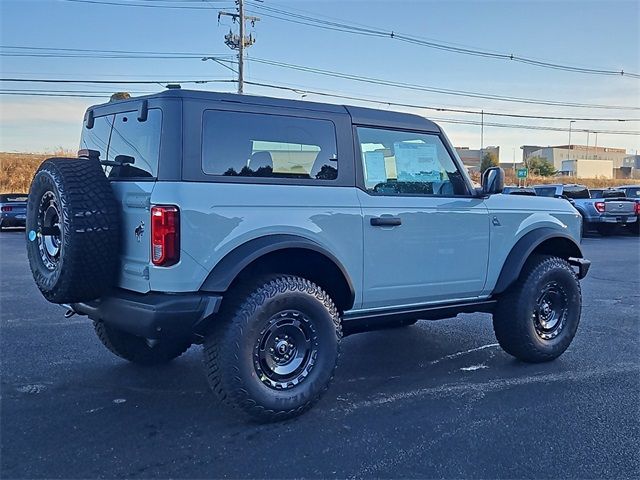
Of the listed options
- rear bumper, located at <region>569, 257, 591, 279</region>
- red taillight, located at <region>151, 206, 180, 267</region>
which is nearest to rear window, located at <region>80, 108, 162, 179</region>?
red taillight, located at <region>151, 206, 180, 267</region>

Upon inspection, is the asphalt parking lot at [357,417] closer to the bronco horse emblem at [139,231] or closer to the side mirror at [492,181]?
the bronco horse emblem at [139,231]

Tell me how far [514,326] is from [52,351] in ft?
13.5

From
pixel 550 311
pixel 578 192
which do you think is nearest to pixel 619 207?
pixel 578 192

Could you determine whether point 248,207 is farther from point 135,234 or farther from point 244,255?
point 135,234

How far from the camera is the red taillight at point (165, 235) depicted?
11.3ft

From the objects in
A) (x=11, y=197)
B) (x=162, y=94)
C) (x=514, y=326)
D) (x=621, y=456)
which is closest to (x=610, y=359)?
(x=514, y=326)

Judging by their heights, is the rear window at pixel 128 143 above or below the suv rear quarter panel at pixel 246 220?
above

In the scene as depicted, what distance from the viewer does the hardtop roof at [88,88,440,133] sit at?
3740mm

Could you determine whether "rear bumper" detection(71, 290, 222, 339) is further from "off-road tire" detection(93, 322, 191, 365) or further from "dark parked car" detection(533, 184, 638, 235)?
"dark parked car" detection(533, 184, 638, 235)

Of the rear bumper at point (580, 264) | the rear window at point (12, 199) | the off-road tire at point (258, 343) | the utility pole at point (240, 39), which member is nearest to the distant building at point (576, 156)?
the utility pole at point (240, 39)

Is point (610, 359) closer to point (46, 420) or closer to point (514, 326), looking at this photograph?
point (514, 326)

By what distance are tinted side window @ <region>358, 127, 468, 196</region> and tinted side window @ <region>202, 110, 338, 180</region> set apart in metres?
0.34

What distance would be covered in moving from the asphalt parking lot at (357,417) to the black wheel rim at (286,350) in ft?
0.96

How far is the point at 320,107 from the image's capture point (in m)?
4.30
